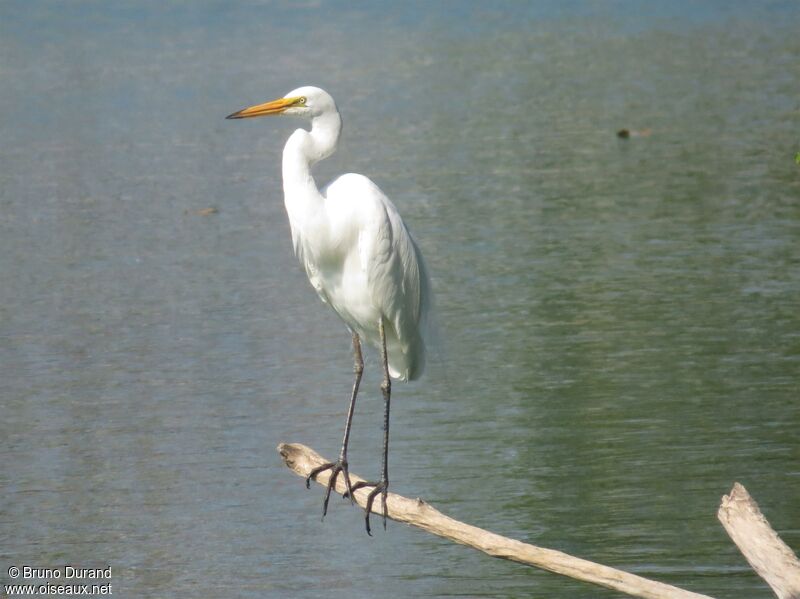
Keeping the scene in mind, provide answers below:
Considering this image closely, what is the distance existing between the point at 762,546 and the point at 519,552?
63cm

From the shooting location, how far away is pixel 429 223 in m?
11.9

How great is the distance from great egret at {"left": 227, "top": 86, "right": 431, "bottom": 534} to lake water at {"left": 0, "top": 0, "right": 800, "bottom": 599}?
41cm

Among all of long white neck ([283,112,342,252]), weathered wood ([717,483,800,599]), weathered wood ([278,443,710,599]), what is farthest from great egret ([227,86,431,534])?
weathered wood ([717,483,800,599])

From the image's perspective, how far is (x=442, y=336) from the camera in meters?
6.00

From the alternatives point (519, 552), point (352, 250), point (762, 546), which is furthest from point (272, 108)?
point (762, 546)

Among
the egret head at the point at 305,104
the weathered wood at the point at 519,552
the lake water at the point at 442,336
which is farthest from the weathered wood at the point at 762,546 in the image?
the egret head at the point at 305,104

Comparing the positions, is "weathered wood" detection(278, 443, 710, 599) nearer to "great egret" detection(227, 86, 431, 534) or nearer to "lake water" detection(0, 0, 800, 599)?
"great egret" detection(227, 86, 431, 534)

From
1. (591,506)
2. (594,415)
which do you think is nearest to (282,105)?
(591,506)

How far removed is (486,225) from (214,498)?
515 cm

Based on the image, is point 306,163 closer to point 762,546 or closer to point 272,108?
point 272,108

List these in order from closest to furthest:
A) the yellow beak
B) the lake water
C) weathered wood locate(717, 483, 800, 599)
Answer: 1. weathered wood locate(717, 483, 800, 599)
2. the yellow beak
3. the lake water

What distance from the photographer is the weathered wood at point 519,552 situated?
4.18 meters

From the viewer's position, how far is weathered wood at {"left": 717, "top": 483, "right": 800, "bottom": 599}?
4.11 meters

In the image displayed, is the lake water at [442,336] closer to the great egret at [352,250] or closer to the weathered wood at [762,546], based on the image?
the great egret at [352,250]
